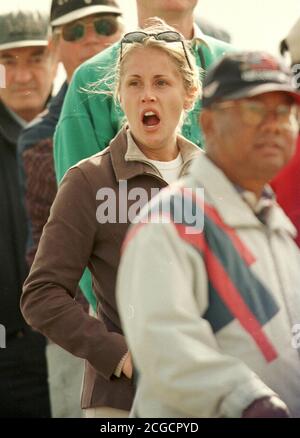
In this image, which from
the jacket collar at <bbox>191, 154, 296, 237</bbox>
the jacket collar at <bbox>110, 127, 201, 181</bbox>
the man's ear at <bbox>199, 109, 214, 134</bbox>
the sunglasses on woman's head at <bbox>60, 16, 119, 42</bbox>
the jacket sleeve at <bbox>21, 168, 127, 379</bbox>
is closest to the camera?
the jacket collar at <bbox>191, 154, 296, 237</bbox>

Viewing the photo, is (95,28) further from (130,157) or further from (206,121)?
(206,121)

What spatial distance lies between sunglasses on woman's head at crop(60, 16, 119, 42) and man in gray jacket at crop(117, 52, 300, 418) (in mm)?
1760

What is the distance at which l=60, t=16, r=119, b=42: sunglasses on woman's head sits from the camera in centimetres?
590

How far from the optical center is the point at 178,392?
3.83 meters

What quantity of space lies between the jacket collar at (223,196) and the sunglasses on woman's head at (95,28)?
1867 mm

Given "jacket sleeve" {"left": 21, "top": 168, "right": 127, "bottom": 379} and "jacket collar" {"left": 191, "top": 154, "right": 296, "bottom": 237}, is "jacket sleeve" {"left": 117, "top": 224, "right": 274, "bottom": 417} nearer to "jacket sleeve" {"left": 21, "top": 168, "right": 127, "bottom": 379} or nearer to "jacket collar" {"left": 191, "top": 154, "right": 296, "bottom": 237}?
"jacket collar" {"left": 191, "top": 154, "right": 296, "bottom": 237}

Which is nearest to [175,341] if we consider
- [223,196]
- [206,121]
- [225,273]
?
[225,273]

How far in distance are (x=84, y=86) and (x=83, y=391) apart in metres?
1.00

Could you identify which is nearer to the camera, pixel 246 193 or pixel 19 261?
pixel 246 193

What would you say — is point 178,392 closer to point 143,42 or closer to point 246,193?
point 246,193

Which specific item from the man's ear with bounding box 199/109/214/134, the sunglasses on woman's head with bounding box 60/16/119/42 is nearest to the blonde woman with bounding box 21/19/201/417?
the man's ear with bounding box 199/109/214/134

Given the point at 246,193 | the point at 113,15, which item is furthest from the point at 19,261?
the point at 246,193

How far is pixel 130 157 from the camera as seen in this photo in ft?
15.5

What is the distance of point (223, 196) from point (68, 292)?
754mm
